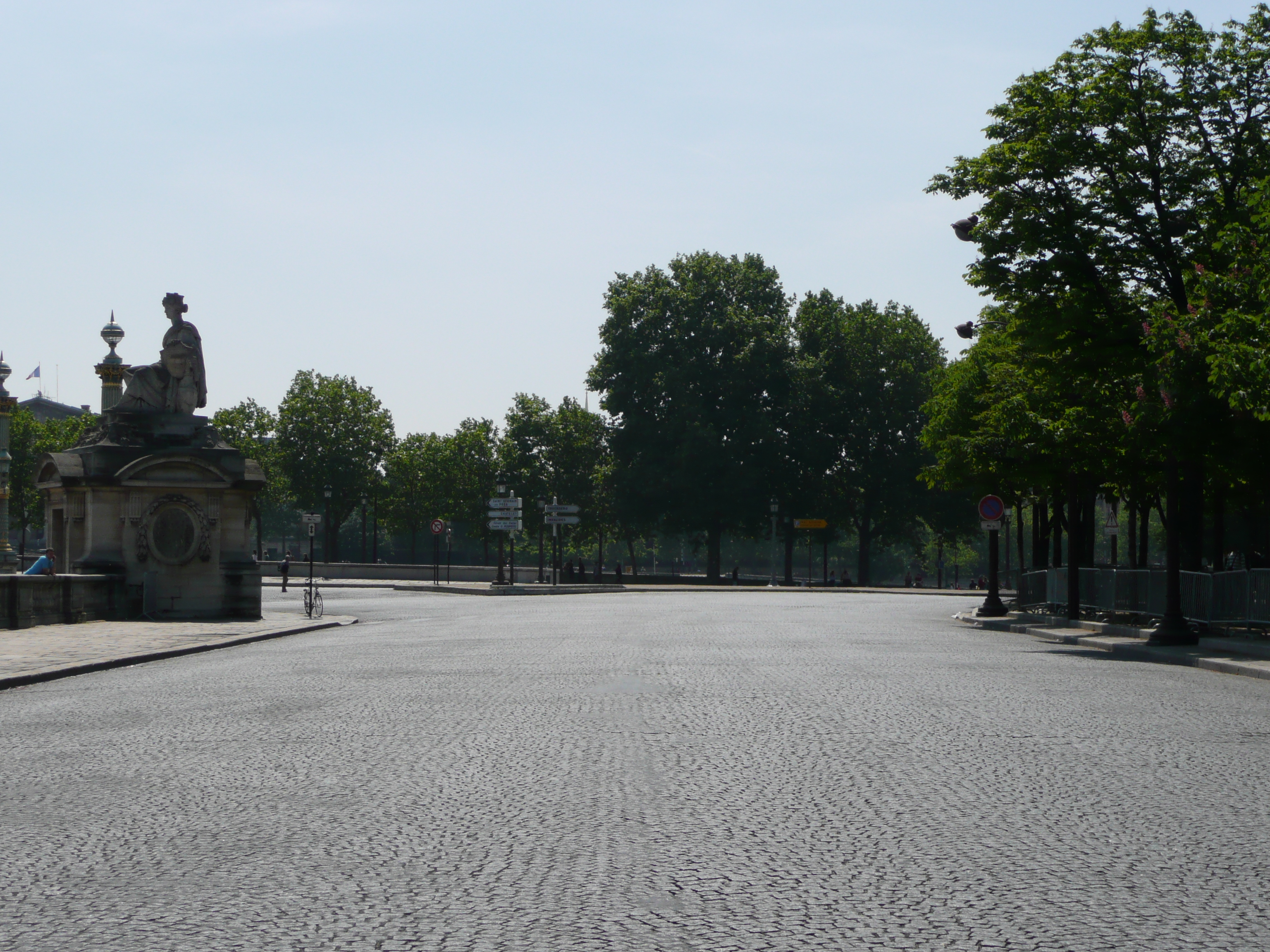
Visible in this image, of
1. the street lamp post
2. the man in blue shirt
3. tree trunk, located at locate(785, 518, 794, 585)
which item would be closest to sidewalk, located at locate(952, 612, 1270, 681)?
the man in blue shirt

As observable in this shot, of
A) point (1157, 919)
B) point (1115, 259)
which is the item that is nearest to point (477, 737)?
point (1157, 919)

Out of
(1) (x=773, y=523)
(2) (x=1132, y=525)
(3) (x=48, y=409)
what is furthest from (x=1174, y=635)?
(3) (x=48, y=409)

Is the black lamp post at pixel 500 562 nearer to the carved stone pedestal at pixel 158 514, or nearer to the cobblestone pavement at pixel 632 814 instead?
the carved stone pedestal at pixel 158 514

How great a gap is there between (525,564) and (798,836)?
140294mm

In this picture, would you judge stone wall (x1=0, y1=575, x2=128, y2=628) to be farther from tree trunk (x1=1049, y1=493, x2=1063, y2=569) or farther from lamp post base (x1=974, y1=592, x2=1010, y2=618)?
tree trunk (x1=1049, y1=493, x2=1063, y2=569)

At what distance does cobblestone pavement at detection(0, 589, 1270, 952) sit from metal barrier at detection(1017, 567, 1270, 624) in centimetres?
866

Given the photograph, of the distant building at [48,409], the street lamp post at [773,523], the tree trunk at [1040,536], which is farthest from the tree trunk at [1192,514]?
the distant building at [48,409]

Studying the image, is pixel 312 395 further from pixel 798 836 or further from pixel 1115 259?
pixel 798 836

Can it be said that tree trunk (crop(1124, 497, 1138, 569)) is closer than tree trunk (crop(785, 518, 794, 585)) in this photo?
Yes

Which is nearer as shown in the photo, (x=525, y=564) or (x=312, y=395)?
(x=312, y=395)

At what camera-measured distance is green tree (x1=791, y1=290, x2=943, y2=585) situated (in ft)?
247

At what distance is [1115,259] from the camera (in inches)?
946

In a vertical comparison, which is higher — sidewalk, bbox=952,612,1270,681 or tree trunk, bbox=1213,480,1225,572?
tree trunk, bbox=1213,480,1225,572

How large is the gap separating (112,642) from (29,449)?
273 feet
